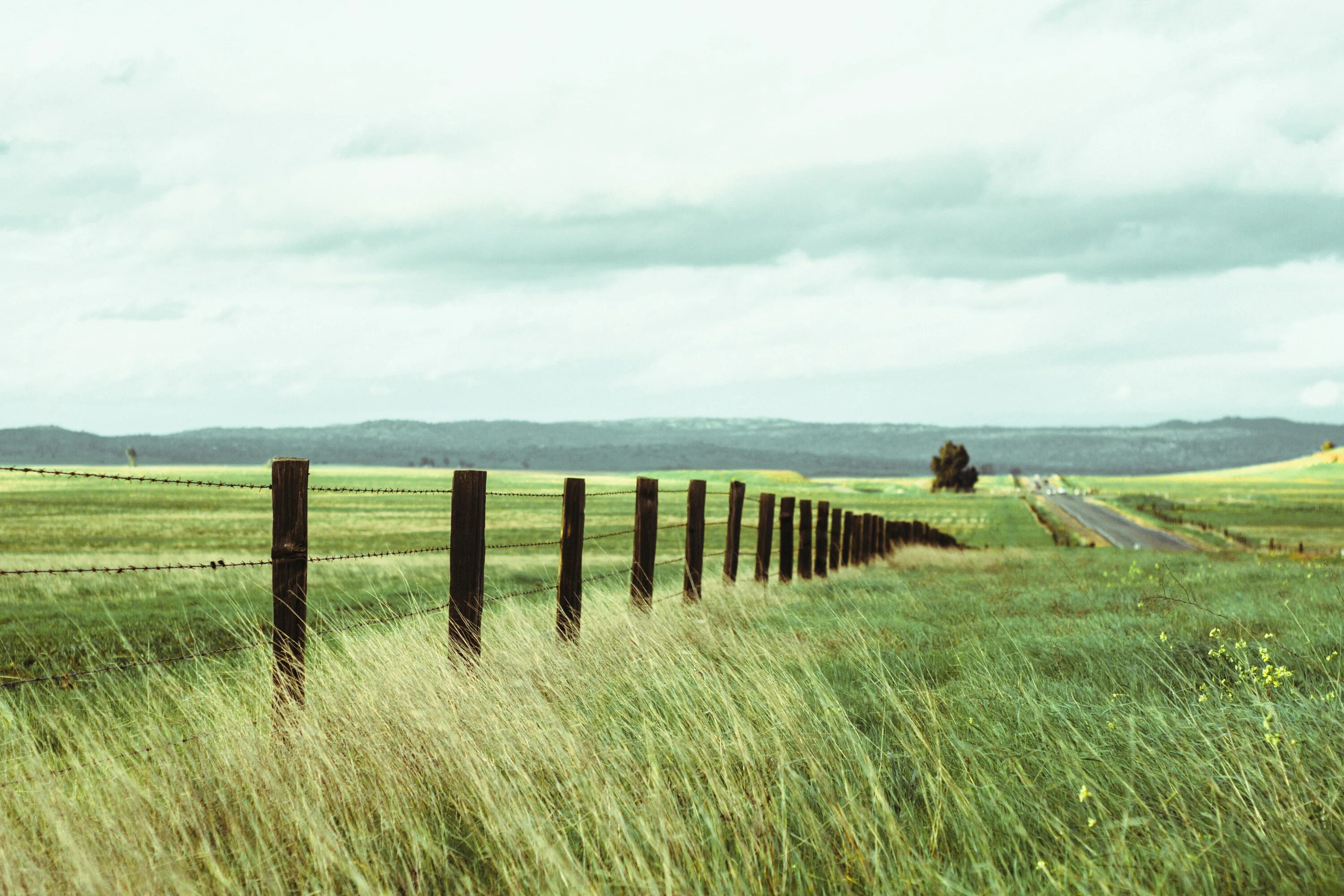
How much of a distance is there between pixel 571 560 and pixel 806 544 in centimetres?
1010

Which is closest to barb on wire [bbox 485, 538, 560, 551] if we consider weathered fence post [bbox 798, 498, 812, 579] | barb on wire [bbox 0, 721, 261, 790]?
barb on wire [bbox 0, 721, 261, 790]

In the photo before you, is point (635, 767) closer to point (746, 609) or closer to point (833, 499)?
point (746, 609)

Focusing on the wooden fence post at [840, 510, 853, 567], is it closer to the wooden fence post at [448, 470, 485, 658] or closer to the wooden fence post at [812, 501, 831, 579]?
the wooden fence post at [812, 501, 831, 579]

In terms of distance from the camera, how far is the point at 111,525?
40812 millimetres

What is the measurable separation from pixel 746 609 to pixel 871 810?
6.15 metres

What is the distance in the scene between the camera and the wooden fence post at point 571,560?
7.86m

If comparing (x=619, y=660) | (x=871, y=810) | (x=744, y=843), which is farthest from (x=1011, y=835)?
(x=619, y=660)

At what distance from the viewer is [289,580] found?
550cm

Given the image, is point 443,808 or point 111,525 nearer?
point 443,808

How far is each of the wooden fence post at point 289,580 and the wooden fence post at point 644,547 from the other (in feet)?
13.4

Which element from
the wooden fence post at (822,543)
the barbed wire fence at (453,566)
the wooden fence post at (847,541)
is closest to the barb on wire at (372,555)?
the barbed wire fence at (453,566)

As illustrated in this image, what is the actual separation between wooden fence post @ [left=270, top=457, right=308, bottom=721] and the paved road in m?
37.7

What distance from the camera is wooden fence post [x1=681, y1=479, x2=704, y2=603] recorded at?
1125 centimetres

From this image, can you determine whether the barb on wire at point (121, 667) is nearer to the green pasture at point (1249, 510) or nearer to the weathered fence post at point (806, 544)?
the weathered fence post at point (806, 544)
